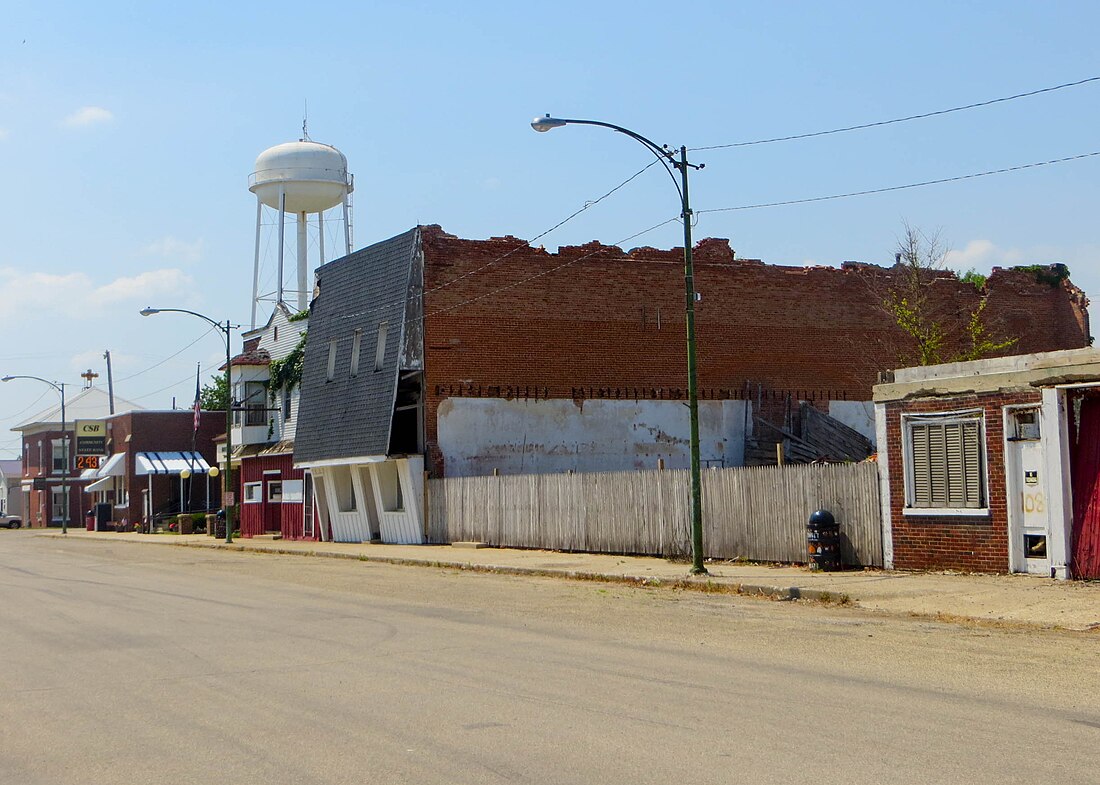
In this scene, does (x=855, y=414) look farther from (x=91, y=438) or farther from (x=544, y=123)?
(x=91, y=438)

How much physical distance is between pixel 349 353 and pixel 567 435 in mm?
7543

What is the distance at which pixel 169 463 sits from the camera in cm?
5953

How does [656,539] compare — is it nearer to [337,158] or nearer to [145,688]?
[145,688]

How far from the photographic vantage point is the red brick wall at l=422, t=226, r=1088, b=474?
34.3 m

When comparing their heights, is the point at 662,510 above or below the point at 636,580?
above

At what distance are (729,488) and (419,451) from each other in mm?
12920

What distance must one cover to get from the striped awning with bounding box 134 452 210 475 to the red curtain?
46679mm

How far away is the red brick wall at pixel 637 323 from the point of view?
112 feet

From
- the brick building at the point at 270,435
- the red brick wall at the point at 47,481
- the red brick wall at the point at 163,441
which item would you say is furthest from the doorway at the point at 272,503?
the red brick wall at the point at 47,481

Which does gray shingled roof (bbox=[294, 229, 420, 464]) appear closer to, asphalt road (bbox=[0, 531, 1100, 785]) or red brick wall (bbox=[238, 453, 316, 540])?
red brick wall (bbox=[238, 453, 316, 540])

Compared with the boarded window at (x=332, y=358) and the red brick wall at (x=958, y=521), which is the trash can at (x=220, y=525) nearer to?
the boarded window at (x=332, y=358)

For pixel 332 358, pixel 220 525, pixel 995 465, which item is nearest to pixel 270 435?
pixel 220 525

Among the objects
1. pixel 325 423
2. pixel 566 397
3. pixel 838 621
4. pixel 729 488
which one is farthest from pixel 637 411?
pixel 838 621

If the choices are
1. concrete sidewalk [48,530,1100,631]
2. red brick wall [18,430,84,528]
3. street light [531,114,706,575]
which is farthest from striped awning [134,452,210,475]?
street light [531,114,706,575]
